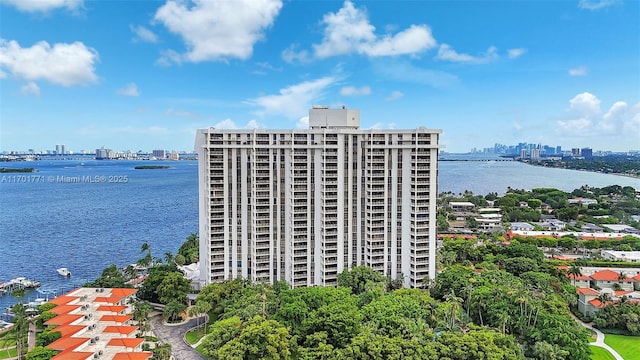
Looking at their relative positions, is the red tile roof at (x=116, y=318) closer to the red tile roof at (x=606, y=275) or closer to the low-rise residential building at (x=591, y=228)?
the red tile roof at (x=606, y=275)

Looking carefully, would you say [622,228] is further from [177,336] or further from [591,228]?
[177,336]

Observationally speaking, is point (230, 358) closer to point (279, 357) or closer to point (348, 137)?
point (279, 357)

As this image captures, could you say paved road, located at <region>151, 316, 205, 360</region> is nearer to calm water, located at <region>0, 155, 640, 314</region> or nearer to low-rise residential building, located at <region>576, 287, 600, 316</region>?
calm water, located at <region>0, 155, 640, 314</region>

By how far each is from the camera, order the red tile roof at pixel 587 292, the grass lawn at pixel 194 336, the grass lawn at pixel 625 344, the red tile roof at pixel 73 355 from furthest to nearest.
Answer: the red tile roof at pixel 587 292 < the grass lawn at pixel 194 336 < the grass lawn at pixel 625 344 < the red tile roof at pixel 73 355

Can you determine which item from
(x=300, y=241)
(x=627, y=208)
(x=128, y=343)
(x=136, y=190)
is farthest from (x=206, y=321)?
(x=136, y=190)

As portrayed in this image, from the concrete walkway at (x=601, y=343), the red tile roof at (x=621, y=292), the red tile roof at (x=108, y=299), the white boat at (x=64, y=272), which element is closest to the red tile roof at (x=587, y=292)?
the red tile roof at (x=621, y=292)

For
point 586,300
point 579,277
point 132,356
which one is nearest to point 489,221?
point 579,277
